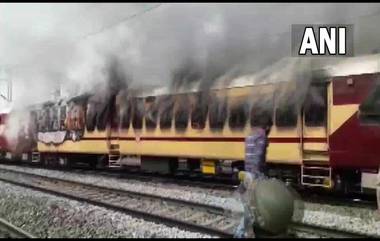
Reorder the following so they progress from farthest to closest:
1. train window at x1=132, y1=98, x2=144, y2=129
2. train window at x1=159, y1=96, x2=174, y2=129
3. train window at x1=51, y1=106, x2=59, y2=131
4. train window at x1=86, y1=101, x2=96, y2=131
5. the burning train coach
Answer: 1. train window at x1=51, y1=106, x2=59, y2=131
2. train window at x1=86, y1=101, x2=96, y2=131
3. train window at x1=132, y1=98, x2=144, y2=129
4. train window at x1=159, y1=96, x2=174, y2=129
5. the burning train coach

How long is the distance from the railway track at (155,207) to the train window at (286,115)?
2.27 meters

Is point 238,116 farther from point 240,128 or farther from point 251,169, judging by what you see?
point 251,169

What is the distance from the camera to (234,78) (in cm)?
1201

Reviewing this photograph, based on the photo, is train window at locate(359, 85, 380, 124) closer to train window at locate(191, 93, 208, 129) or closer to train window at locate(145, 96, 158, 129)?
train window at locate(191, 93, 208, 129)

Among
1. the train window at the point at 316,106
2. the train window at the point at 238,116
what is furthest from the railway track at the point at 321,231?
the train window at the point at 238,116

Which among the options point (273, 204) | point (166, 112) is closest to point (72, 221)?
point (273, 204)

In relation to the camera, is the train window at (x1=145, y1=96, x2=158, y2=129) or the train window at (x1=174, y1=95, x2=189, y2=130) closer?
the train window at (x1=174, y1=95, x2=189, y2=130)

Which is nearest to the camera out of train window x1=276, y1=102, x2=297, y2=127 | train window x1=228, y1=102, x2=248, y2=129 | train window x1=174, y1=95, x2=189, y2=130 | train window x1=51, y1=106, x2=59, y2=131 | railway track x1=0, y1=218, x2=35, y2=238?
railway track x1=0, y1=218, x2=35, y2=238

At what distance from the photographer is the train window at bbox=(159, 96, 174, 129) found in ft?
45.8

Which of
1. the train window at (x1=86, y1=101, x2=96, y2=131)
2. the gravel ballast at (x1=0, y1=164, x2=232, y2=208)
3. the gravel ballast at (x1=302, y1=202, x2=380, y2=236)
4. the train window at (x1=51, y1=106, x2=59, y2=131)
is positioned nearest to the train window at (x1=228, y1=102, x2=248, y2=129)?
the gravel ballast at (x1=0, y1=164, x2=232, y2=208)

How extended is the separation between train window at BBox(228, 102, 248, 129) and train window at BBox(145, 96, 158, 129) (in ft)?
9.03

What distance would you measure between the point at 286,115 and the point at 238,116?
1.27m

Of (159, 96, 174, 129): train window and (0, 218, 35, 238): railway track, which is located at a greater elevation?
(159, 96, 174, 129): train window

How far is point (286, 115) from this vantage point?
10.9m
